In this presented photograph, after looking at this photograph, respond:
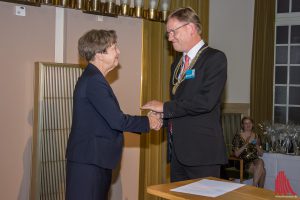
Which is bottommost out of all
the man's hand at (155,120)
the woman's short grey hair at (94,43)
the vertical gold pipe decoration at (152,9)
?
the man's hand at (155,120)

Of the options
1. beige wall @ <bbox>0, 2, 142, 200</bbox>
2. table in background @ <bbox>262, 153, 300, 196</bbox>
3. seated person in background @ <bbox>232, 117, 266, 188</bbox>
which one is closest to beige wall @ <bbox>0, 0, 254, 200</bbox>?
beige wall @ <bbox>0, 2, 142, 200</bbox>

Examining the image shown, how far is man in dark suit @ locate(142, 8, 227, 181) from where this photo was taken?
2.50 meters

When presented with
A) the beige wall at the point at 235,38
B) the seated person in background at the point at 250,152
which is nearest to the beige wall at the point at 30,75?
the seated person in background at the point at 250,152

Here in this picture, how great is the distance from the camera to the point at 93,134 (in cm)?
244

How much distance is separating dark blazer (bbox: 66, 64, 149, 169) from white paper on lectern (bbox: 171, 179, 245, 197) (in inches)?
25.3

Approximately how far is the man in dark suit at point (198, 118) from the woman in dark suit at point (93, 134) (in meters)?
0.28

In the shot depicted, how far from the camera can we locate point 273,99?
6.59 metres

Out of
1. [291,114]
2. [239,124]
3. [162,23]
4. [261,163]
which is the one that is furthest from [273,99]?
[162,23]

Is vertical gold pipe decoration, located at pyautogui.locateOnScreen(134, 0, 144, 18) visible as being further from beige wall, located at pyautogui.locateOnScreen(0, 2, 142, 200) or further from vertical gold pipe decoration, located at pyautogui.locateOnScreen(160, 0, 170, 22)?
beige wall, located at pyautogui.locateOnScreen(0, 2, 142, 200)

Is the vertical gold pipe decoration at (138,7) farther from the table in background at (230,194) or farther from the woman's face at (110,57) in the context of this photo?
the table in background at (230,194)

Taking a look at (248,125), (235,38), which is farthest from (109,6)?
(235,38)

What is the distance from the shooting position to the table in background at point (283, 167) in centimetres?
500

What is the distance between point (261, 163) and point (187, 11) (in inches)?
118

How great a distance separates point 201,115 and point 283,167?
2.92m
